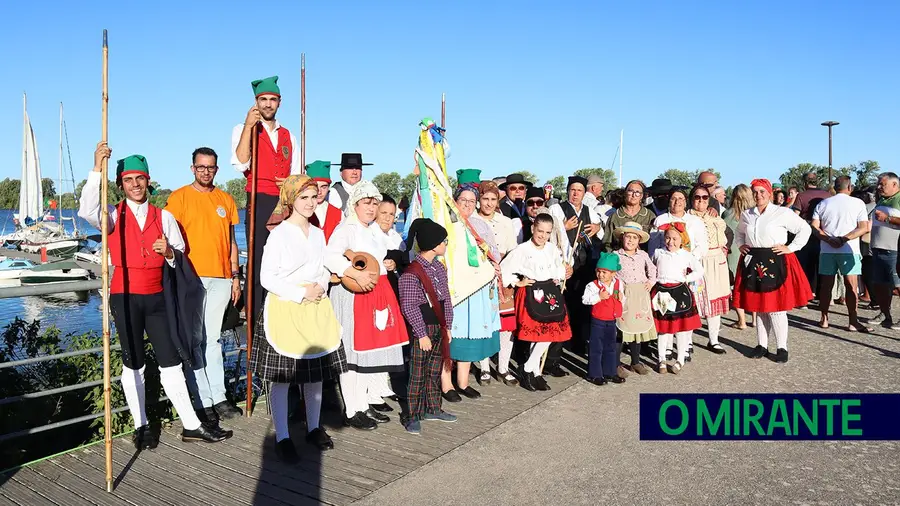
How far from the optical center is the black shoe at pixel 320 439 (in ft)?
14.8

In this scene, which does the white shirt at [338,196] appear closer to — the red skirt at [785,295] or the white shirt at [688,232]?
the white shirt at [688,232]

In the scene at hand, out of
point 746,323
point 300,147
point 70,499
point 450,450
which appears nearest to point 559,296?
point 450,450

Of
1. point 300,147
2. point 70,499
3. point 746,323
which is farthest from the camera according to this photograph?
point 746,323

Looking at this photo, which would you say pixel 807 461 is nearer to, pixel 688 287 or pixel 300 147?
pixel 688 287

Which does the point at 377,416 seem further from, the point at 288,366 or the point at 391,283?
the point at 288,366

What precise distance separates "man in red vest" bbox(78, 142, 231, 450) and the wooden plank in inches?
23.6

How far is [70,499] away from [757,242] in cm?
658

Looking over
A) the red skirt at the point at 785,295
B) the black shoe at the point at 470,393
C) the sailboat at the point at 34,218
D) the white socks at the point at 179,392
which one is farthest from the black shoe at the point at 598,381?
the sailboat at the point at 34,218

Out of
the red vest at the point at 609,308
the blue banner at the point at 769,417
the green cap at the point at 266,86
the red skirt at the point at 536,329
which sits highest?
the green cap at the point at 266,86

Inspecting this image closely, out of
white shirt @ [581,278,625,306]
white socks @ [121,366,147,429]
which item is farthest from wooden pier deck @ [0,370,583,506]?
white shirt @ [581,278,625,306]

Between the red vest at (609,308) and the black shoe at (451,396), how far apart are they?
1.52 meters

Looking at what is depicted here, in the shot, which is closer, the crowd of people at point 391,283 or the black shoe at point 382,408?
the crowd of people at point 391,283

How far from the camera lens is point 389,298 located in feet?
16.0

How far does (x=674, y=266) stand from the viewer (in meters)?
6.73
